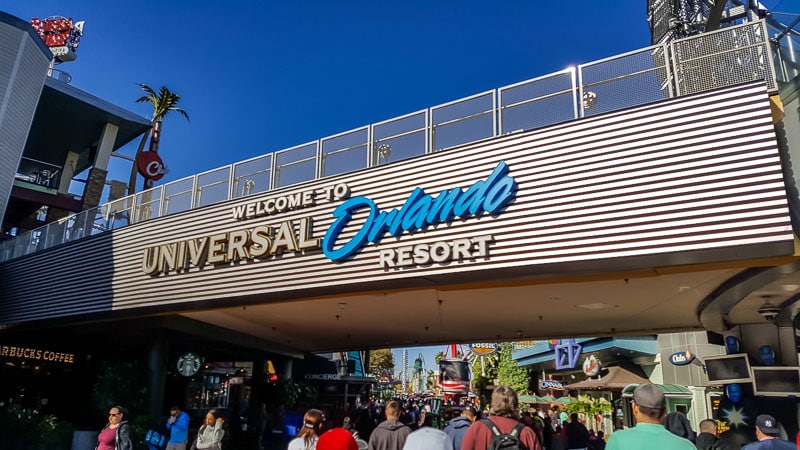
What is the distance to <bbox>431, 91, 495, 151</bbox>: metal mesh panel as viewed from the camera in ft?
35.1

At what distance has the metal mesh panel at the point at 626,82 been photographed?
9211mm

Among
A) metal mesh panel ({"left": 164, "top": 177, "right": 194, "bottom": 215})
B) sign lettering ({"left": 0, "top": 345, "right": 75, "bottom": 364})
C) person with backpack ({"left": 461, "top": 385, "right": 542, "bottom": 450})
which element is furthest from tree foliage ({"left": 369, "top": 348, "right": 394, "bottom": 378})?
person with backpack ({"left": 461, "top": 385, "right": 542, "bottom": 450})

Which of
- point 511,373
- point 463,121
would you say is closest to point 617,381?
point 463,121

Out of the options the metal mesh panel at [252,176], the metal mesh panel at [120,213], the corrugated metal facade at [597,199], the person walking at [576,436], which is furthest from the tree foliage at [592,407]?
the metal mesh panel at [120,213]

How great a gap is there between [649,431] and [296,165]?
11088 mm

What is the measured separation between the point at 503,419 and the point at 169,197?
12886mm

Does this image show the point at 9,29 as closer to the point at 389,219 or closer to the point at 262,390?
the point at 262,390

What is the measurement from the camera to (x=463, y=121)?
11.0 meters

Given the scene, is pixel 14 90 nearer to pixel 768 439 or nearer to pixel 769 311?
pixel 769 311

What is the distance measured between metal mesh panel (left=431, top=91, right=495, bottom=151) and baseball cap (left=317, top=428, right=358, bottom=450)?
6.48m

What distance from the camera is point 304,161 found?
1311 centimetres

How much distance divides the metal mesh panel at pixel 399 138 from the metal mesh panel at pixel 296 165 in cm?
166

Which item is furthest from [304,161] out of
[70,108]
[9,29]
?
[70,108]

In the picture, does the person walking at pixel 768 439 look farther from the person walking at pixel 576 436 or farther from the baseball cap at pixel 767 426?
the person walking at pixel 576 436
